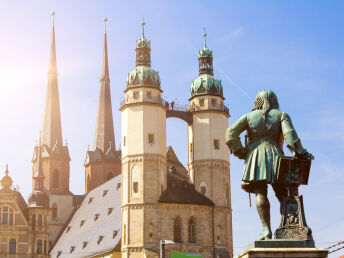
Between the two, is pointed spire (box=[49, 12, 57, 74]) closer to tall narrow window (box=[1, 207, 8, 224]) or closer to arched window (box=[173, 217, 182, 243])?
tall narrow window (box=[1, 207, 8, 224])

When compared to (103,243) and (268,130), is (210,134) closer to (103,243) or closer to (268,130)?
(103,243)

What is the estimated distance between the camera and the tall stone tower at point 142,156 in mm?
68000

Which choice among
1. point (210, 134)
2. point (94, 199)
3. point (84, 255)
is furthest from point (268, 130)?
point (94, 199)

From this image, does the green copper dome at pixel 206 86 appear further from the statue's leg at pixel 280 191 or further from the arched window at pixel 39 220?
the statue's leg at pixel 280 191

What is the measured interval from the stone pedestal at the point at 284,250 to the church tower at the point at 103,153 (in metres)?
93.3

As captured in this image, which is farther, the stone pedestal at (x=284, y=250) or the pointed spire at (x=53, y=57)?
the pointed spire at (x=53, y=57)

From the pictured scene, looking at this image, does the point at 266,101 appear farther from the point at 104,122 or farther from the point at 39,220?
the point at 104,122

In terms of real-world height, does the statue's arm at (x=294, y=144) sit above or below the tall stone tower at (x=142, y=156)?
below

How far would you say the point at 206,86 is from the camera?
77.3m

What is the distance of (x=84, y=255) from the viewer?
269 feet

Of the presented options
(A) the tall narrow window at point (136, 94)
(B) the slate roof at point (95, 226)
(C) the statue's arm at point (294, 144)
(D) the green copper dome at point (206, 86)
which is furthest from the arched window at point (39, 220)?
(C) the statue's arm at point (294, 144)

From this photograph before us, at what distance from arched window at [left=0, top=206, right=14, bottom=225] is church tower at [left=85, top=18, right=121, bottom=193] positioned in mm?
21036

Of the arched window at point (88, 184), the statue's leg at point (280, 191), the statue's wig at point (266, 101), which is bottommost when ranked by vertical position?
the statue's leg at point (280, 191)

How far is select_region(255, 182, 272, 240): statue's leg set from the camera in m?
10.5
